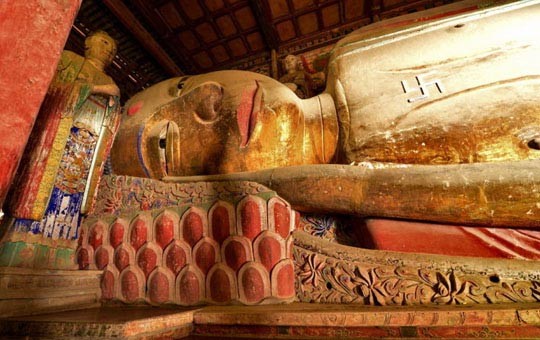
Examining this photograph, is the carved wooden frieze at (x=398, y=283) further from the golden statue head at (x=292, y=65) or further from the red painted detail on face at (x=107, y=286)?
the golden statue head at (x=292, y=65)

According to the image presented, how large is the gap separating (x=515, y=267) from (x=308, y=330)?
89cm

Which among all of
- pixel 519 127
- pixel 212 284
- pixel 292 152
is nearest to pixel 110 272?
pixel 212 284

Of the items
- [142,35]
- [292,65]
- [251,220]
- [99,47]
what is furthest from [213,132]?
[142,35]

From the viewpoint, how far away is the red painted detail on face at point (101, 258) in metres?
1.45

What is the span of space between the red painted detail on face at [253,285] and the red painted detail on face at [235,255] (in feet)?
0.17

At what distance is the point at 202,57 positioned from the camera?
16.6ft

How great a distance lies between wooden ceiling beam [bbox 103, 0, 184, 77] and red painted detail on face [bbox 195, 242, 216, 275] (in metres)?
3.90

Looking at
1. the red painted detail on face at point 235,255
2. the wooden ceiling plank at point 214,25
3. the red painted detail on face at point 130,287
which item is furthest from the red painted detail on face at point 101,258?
the wooden ceiling plank at point 214,25

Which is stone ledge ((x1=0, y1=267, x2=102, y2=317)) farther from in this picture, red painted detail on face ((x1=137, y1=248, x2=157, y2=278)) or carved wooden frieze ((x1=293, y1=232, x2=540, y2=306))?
carved wooden frieze ((x1=293, y1=232, x2=540, y2=306))

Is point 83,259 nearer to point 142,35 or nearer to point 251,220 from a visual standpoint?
point 251,220

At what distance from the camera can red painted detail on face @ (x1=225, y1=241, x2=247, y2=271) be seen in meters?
1.28

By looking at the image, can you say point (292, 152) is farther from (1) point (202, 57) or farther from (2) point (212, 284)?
(1) point (202, 57)

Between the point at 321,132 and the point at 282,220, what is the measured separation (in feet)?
2.84

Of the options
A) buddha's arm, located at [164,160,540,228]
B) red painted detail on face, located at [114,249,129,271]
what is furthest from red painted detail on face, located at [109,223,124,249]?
buddha's arm, located at [164,160,540,228]
